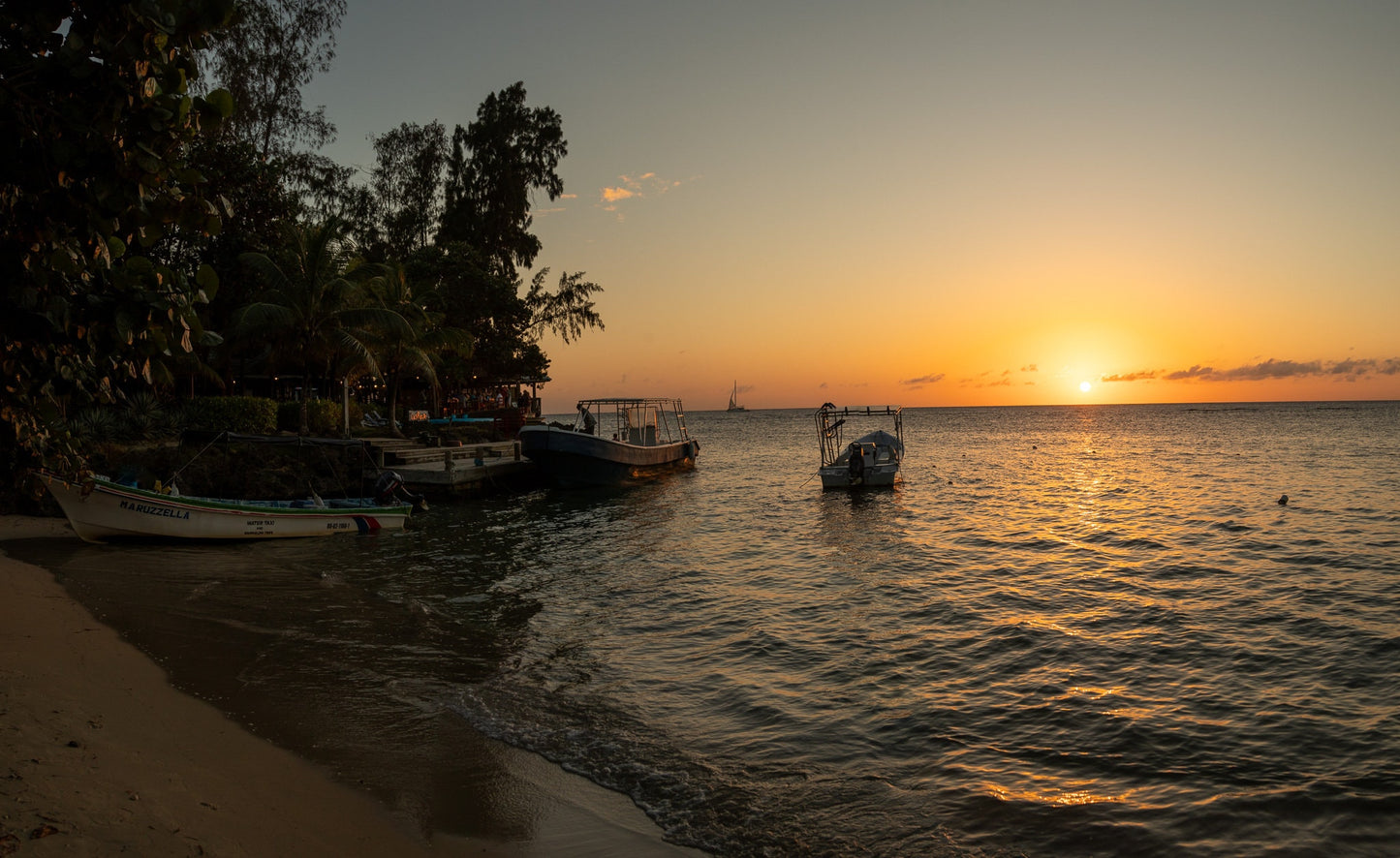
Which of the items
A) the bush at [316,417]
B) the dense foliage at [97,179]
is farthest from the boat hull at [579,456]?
the dense foliage at [97,179]

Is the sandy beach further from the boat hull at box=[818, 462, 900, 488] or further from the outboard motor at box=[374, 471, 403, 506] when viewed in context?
the boat hull at box=[818, 462, 900, 488]

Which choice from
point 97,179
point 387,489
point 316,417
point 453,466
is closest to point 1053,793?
point 97,179

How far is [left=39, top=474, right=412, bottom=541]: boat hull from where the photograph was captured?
15.6 meters

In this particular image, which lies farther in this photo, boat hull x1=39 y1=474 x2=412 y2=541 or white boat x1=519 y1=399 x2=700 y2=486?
white boat x1=519 y1=399 x2=700 y2=486

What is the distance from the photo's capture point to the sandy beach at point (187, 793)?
14.8 ft

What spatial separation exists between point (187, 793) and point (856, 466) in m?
27.4

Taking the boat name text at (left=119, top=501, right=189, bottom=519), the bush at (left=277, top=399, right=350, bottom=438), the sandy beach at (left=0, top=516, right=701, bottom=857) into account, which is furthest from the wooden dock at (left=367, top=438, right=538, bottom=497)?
the sandy beach at (left=0, top=516, right=701, bottom=857)

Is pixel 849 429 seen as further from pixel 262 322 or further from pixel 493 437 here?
pixel 262 322

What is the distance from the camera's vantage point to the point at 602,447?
102 ft

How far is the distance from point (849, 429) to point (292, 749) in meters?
107

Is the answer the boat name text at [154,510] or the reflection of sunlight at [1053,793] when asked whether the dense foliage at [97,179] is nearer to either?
the reflection of sunlight at [1053,793]

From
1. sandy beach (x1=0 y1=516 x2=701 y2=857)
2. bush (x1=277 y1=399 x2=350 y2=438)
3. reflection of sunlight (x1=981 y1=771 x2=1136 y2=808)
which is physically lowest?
reflection of sunlight (x1=981 y1=771 x2=1136 y2=808)

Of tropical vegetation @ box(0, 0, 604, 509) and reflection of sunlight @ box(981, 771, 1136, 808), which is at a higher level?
tropical vegetation @ box(0, 0, 604, 509)

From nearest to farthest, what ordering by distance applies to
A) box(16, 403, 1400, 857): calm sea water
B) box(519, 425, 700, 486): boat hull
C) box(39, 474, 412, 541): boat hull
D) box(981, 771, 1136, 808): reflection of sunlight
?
box(16, 403, 1400, 857): calm sea water, box(981, 771, 1136, 808): reflection of sunlight, box(39, 474, 412, 541): boat hull, box(519, 425, 700, 486): boat hull
